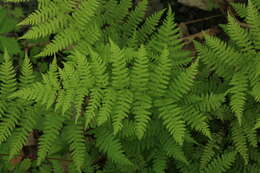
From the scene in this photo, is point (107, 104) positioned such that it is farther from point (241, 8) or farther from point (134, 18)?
point (241, 8)

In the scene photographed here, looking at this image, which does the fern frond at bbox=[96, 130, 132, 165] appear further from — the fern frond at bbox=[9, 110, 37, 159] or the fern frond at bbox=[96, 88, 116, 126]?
the fern frond at bbox=[9, 110, 37, 159]

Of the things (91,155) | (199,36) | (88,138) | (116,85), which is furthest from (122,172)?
(199,36)

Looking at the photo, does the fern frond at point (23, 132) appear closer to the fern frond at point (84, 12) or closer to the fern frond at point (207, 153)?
the fern frond at point (84, 12)

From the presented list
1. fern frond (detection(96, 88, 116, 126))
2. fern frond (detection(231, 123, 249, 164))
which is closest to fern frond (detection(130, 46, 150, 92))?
fern frond (detection(96, 88, 116, 126))

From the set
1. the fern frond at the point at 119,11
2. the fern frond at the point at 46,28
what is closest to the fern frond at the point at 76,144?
the fern frond at the point at 46,28

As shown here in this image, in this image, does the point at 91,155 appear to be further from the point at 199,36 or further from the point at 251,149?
the point at 199,36

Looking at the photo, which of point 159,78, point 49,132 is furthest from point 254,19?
point 49,132

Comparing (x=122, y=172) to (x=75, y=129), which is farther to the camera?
(x=122, y=172)
